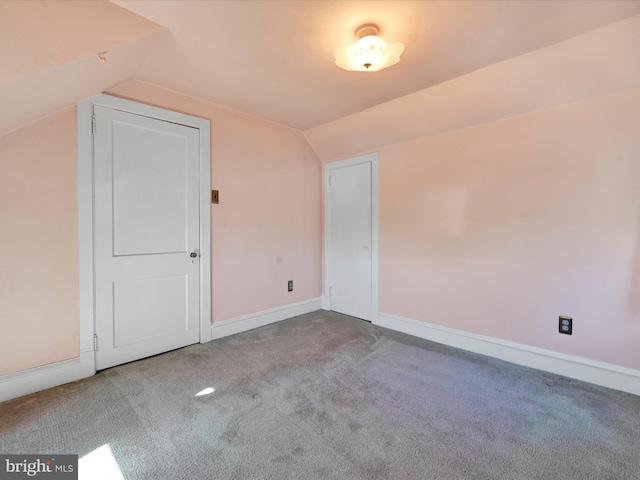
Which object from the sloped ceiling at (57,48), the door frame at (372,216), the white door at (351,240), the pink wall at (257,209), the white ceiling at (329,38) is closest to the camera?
the sloped ceiling at (57,48)

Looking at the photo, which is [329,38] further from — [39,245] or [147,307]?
[147,307]

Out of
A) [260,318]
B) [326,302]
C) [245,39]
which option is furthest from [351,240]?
[245,39]

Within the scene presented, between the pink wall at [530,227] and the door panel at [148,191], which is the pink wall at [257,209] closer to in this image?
the door panel at [148,191]

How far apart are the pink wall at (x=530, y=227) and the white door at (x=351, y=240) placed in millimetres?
410

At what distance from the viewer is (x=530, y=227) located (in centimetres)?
241

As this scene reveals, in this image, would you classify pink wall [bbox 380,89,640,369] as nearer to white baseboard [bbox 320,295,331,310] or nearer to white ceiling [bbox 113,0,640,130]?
white ceiling [bbox 113,0,640,130]

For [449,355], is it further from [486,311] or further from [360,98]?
[360,98]

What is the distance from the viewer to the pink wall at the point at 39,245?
6.29 ft

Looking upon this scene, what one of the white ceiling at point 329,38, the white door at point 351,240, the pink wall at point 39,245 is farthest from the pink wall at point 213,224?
the white ceiling at point 329,38

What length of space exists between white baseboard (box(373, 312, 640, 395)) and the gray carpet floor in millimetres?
100

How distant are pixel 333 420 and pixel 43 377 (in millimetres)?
2073

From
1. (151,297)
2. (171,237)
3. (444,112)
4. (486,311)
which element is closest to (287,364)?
(151,297)

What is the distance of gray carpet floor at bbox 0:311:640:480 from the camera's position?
140cm

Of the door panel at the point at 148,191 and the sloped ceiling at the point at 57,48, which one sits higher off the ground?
the sloped ceiling at the point at 57,48
